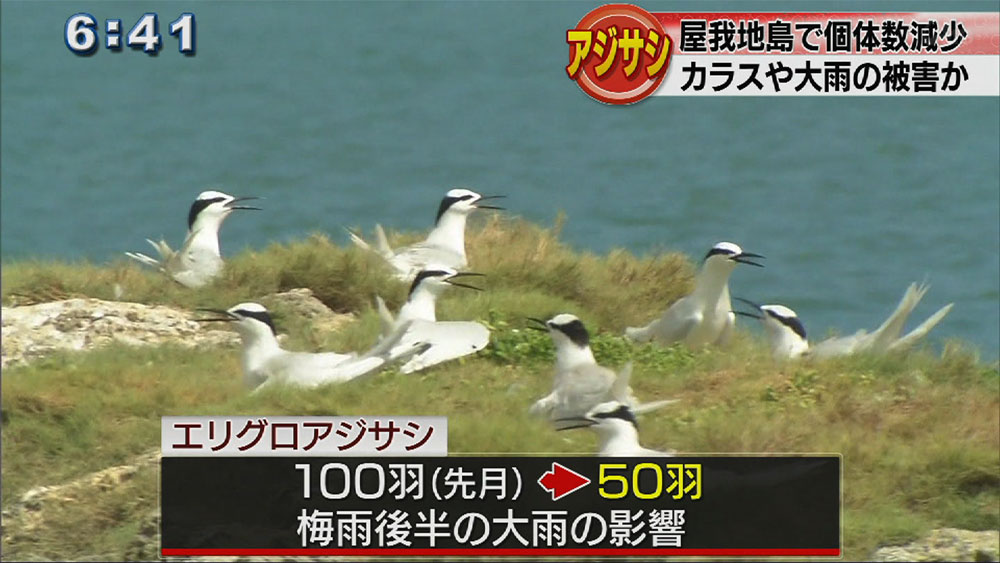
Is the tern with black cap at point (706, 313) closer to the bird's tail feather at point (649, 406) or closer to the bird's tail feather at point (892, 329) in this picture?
the bird's tail feather at point (892, 329)

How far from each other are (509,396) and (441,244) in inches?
117

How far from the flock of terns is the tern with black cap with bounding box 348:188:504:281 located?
0.01m

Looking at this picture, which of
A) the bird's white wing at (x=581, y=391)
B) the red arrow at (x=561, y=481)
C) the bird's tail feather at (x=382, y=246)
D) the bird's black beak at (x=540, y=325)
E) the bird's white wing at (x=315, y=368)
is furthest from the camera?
the bird's tail feather at (x=382, y=246)

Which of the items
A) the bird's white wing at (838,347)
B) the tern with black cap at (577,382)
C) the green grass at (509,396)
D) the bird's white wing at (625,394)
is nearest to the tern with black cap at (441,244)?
the green grass at (509,396)

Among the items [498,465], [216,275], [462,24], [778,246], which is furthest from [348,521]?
[462,24]

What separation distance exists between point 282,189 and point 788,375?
2187cm

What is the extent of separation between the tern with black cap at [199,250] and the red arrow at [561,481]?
483cm

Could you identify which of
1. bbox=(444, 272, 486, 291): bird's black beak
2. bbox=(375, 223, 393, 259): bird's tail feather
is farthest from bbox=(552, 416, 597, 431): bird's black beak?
bbox=(375, 223, 393, 259): bird's tail feather
